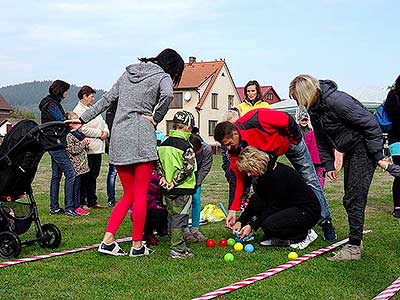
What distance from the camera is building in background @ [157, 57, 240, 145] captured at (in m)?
45.1

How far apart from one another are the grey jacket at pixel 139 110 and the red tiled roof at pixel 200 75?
129 feet

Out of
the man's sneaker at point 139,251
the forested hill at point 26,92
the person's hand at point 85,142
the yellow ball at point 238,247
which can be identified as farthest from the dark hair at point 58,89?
the forested hill at point 26,92

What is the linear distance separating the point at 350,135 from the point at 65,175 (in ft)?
15.4

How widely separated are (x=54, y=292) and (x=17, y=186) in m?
1.81

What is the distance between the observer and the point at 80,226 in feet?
24.8

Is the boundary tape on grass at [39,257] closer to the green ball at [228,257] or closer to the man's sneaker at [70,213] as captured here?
the green ball at [228,257]

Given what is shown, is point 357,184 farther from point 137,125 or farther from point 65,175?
point 65,175

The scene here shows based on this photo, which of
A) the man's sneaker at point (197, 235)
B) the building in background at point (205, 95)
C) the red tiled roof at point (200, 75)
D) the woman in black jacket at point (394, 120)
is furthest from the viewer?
the red tiled roof at point (200, 75)

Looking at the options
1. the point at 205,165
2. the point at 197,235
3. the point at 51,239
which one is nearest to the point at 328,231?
the point at 197,235

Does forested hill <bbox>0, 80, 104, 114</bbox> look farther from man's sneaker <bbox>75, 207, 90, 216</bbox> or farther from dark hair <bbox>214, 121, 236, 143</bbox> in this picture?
dark hair <bbox>214, 121, 236, 143</bbox>

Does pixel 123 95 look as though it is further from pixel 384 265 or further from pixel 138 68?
pixel 384 265

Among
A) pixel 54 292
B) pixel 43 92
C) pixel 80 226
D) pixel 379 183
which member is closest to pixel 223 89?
pixel 379 183

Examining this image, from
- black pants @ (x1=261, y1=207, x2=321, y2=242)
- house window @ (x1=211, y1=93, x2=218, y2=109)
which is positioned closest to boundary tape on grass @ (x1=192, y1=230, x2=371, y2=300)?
black pants @ (x1=261, y1=207, x2=321, y2=242)

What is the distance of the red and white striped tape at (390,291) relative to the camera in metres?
4.22
